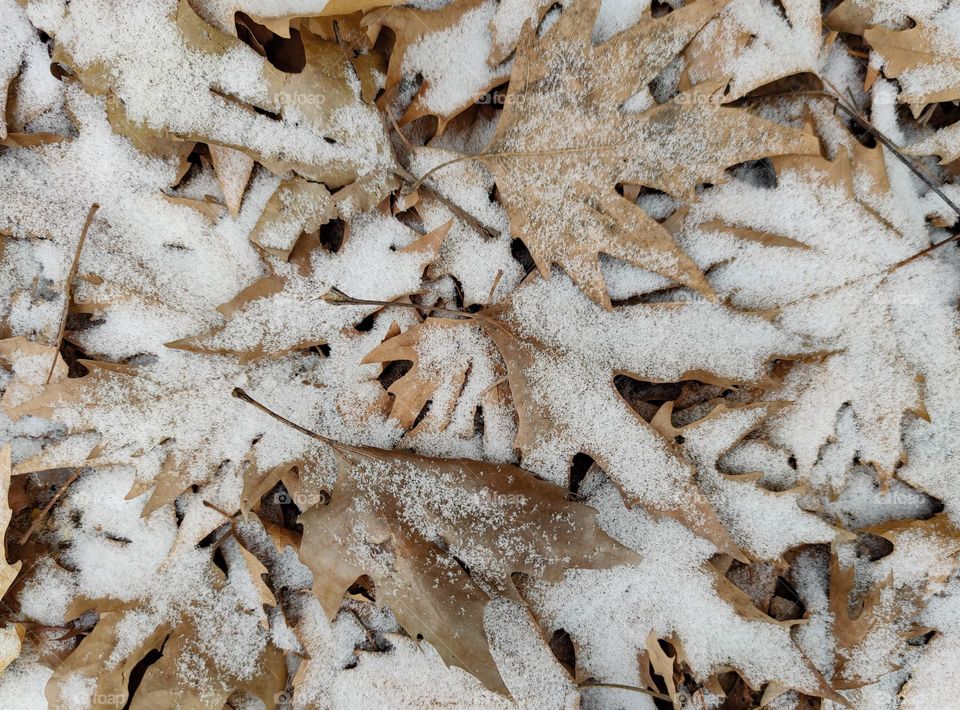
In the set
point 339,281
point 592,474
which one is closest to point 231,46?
point 339,281

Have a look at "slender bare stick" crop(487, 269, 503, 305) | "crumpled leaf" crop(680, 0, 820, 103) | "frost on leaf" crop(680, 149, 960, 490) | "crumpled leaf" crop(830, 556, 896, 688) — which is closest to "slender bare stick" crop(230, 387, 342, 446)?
"slender bare stick" crop(487, 269, 503, 305)

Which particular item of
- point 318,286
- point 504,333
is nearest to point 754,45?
point 504,333

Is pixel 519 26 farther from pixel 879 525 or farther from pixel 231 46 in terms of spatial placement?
pixel 879 525

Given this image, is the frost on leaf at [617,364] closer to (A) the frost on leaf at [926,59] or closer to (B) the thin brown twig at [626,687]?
(B) the thin brown twig at [626,687]

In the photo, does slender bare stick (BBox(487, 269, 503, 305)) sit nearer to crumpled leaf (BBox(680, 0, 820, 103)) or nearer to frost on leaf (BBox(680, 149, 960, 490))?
frost on leaf (BBox(680, 149, 960, 490))

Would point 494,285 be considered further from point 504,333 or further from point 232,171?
point 232,171

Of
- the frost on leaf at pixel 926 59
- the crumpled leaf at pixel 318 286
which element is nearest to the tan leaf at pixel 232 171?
the crumpled leaf at pixel 318 286

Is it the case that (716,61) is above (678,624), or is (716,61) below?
above
